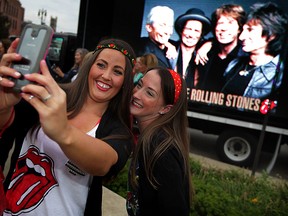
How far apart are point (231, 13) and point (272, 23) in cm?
89

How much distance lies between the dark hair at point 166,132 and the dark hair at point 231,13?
18.5 feet

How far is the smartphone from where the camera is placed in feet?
3.47

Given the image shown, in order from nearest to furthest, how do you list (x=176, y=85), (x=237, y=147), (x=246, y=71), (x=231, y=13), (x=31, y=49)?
(x=31, y=49) → (x=176, y=85) → (x=246, y=71) → (x=231, y=13) → (x=237, y=147)

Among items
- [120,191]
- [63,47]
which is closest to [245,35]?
Result: [120,191]

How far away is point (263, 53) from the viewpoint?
6.79 metres

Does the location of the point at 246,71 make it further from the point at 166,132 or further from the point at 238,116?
the point at 166,132

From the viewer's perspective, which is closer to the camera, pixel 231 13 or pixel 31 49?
pixel 31 49

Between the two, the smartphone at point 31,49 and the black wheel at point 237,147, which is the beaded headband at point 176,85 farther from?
the black wheel at point 237,147

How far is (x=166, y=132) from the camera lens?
5.89ft

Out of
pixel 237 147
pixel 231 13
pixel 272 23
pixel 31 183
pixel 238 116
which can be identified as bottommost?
pixel 237 147

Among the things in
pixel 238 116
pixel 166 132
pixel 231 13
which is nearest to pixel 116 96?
pixel 166 132

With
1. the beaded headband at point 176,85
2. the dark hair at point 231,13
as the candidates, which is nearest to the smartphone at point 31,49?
the beaded headband at point 176,85

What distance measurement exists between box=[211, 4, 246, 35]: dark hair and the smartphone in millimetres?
6462

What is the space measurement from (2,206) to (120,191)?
2999 millimetres
